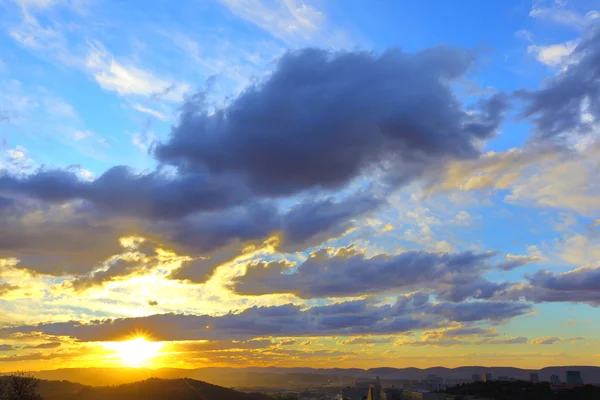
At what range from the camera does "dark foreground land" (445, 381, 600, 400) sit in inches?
6102

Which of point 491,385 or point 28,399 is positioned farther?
point 491,385

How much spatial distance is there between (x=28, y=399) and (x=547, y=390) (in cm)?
15189

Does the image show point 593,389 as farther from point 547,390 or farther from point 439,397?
point 439,397

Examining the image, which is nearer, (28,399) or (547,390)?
(28,399)

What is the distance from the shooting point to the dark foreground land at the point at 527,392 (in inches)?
6102

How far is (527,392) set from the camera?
16975 cm

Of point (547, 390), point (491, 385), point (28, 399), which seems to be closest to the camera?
point (28, 399)

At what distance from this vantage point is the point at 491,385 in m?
194

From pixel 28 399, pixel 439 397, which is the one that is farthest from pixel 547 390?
pixel 28 399

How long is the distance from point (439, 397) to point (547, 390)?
36.0 m

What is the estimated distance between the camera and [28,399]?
323 feet

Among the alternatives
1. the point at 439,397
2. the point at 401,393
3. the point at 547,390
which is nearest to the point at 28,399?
the point at 439,397

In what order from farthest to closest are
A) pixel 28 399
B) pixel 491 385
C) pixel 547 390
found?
pixel 491 385, pixel 547 390, pixel 28 399

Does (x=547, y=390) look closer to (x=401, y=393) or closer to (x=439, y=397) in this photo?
(x=439, y=397)
